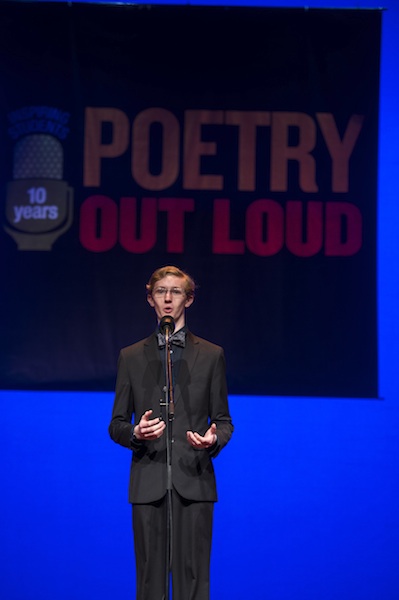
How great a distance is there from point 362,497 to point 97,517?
153cm

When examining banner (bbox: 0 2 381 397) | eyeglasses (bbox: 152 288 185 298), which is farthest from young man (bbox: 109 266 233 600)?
banner (bbox: 0 2 381 397)

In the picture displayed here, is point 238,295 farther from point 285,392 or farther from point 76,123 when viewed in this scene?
point 76,123

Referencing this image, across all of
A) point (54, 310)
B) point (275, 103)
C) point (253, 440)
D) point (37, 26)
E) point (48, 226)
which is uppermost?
point (37, 26)

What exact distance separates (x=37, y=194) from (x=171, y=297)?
172 cm

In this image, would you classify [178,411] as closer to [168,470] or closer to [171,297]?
[168,470]

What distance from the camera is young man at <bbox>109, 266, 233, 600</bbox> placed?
300 cm

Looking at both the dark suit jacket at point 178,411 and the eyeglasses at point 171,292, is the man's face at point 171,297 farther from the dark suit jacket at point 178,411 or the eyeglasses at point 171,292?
the dark suit jacket at point 178,411

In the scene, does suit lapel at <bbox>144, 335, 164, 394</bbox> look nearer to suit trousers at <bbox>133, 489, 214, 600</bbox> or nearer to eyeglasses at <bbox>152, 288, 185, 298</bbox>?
eyeglasses at <bbox>152, 288, 185, 298</bbox>

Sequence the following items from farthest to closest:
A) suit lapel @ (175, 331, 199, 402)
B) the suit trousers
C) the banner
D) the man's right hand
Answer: the banner
suit lapel @ (175, 331, 199, 402)
the suit trousers
the man's right hand

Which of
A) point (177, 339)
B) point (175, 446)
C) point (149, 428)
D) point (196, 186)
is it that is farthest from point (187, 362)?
point (196, 186)

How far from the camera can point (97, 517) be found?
4.50 m

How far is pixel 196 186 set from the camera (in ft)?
14.8

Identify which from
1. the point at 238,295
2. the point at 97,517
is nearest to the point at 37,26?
the point at 238,295

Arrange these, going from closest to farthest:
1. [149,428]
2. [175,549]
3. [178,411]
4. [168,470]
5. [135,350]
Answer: [149,428] < [168,470] < [175,549] < [178,411] < [135,350]
